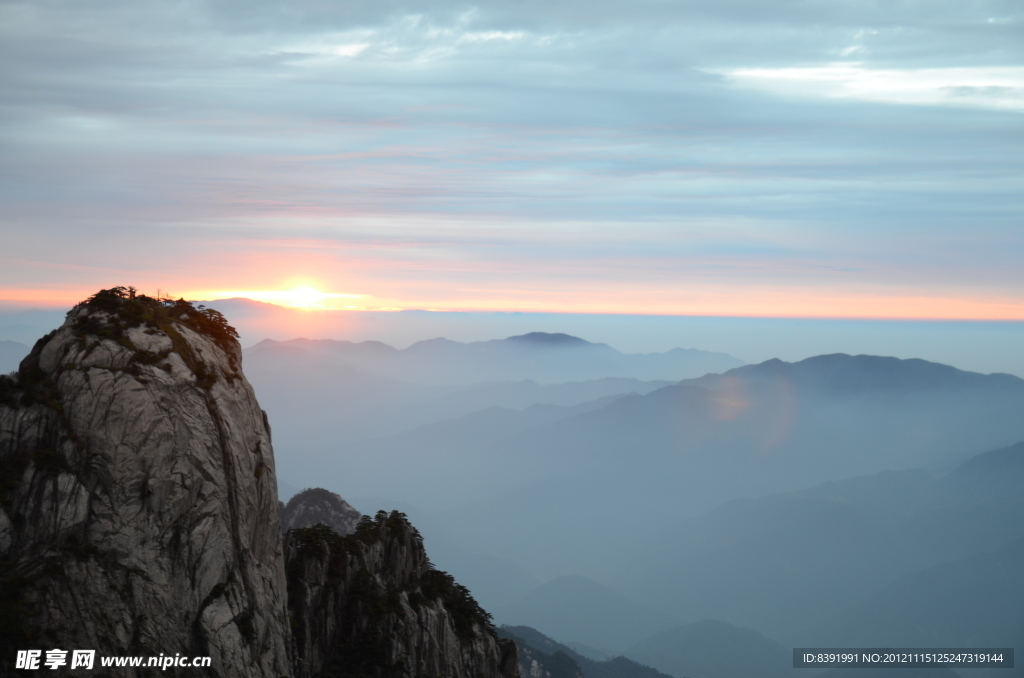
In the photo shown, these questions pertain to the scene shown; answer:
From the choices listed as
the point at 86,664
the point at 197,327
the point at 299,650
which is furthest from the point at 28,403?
the point at 299,650

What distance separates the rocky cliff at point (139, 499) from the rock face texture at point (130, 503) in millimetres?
60

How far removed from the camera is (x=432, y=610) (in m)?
56.8

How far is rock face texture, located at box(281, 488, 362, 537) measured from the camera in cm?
11075

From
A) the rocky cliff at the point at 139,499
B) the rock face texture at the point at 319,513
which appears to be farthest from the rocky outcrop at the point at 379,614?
the rock face texture at the point at 319,513

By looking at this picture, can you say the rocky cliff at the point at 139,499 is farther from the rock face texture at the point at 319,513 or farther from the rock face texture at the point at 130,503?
the rock face texture at the point at 319,513

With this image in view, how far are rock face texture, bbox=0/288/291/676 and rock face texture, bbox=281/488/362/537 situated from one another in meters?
73.0

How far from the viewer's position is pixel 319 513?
113 metres

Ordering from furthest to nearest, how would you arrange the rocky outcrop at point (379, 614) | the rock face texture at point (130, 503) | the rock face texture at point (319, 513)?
the rock face texture at point (319, 513)
the rocky outcrop at point (379, 614)
the rock face texture at point (130, 503)

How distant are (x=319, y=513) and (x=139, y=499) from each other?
268 ft

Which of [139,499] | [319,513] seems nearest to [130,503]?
[139,499]

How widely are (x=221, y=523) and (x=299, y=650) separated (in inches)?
566

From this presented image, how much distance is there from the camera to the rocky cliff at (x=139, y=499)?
107 feet

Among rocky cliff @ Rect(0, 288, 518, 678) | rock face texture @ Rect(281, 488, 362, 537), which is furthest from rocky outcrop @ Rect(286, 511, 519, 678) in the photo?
rock face texture @ Rect(281, 488, 362, 537)

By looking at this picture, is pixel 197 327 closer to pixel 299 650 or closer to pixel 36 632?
pixel 36 632
